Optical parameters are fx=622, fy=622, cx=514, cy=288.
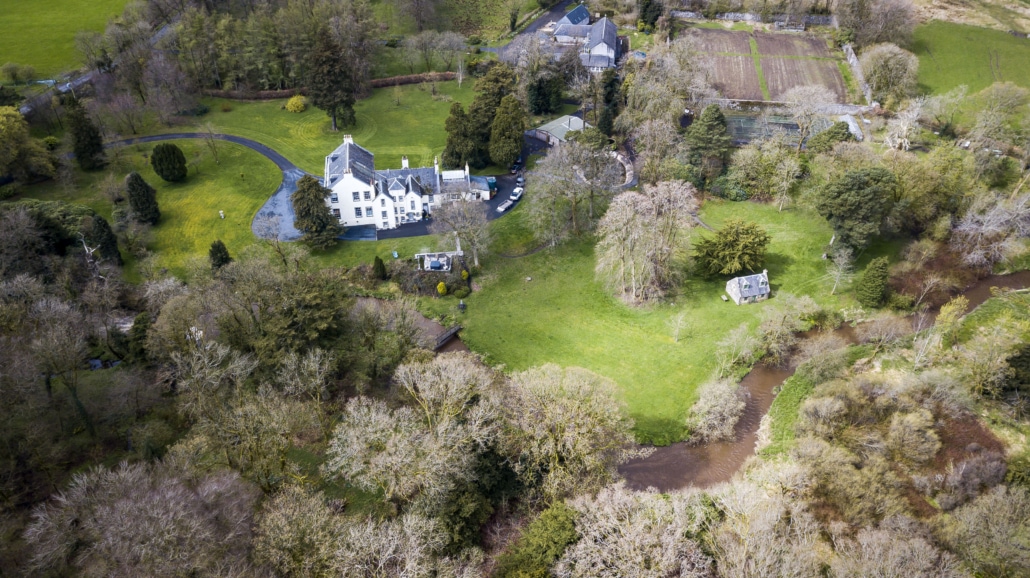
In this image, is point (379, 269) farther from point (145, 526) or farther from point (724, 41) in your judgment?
point (724, 41)

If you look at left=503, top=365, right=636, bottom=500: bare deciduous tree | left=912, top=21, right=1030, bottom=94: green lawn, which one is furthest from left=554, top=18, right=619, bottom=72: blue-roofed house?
left=503, top=365, right=636, bottom=500: bare deciduous tree

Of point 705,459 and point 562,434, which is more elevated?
point 562,434

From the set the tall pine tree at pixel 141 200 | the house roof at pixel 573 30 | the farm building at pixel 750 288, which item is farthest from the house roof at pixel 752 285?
the tall pine tree at pixel 141 200

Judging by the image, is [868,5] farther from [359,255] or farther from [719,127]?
[359,255]

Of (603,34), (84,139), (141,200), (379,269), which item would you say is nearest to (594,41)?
(603,34)

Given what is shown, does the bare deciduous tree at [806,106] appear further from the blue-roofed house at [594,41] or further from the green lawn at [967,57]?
the blue-roofed house at [594,41]

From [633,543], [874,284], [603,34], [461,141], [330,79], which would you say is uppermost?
[603,34]

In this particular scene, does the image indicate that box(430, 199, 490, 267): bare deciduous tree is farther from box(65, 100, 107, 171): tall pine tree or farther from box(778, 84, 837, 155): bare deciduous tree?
box(65, 100, 107, 171): tall pine tree
